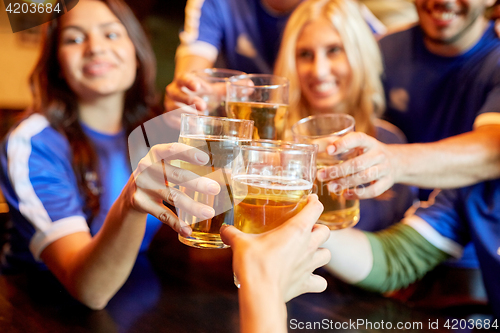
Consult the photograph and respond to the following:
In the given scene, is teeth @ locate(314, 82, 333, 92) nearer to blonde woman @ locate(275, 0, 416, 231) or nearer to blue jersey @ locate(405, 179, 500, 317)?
blonde woman @ locate(275, 0, 416, 231)

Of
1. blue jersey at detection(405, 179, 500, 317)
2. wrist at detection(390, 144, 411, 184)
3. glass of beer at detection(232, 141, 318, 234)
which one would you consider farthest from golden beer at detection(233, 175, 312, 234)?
blue jersey at detection(405, 179, 500, 317)

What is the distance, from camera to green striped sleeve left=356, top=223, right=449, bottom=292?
1215 mm

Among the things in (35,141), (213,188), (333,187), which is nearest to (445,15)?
(333,187)

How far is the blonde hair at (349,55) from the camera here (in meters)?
1.59

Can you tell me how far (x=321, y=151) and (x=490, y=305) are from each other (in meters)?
0.83

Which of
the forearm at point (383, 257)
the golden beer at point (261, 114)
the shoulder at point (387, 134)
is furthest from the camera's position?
the shoulder at point (387, 134)

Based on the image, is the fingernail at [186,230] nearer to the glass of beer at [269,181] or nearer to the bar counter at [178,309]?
the glass of beer at [269,181]

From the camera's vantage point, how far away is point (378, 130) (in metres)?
1.72

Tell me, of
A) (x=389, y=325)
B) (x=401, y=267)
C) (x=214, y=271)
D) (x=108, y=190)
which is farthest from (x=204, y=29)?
(x=389, y=325)

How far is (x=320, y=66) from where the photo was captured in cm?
151

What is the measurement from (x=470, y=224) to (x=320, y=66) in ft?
2.51

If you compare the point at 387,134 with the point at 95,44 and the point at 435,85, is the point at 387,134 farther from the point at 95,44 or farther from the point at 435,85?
the point at 95,44

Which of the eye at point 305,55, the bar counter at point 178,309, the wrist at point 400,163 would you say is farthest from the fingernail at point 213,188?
the eye at point 305,55

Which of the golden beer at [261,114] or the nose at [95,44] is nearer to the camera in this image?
the golden beer at [261,114]
